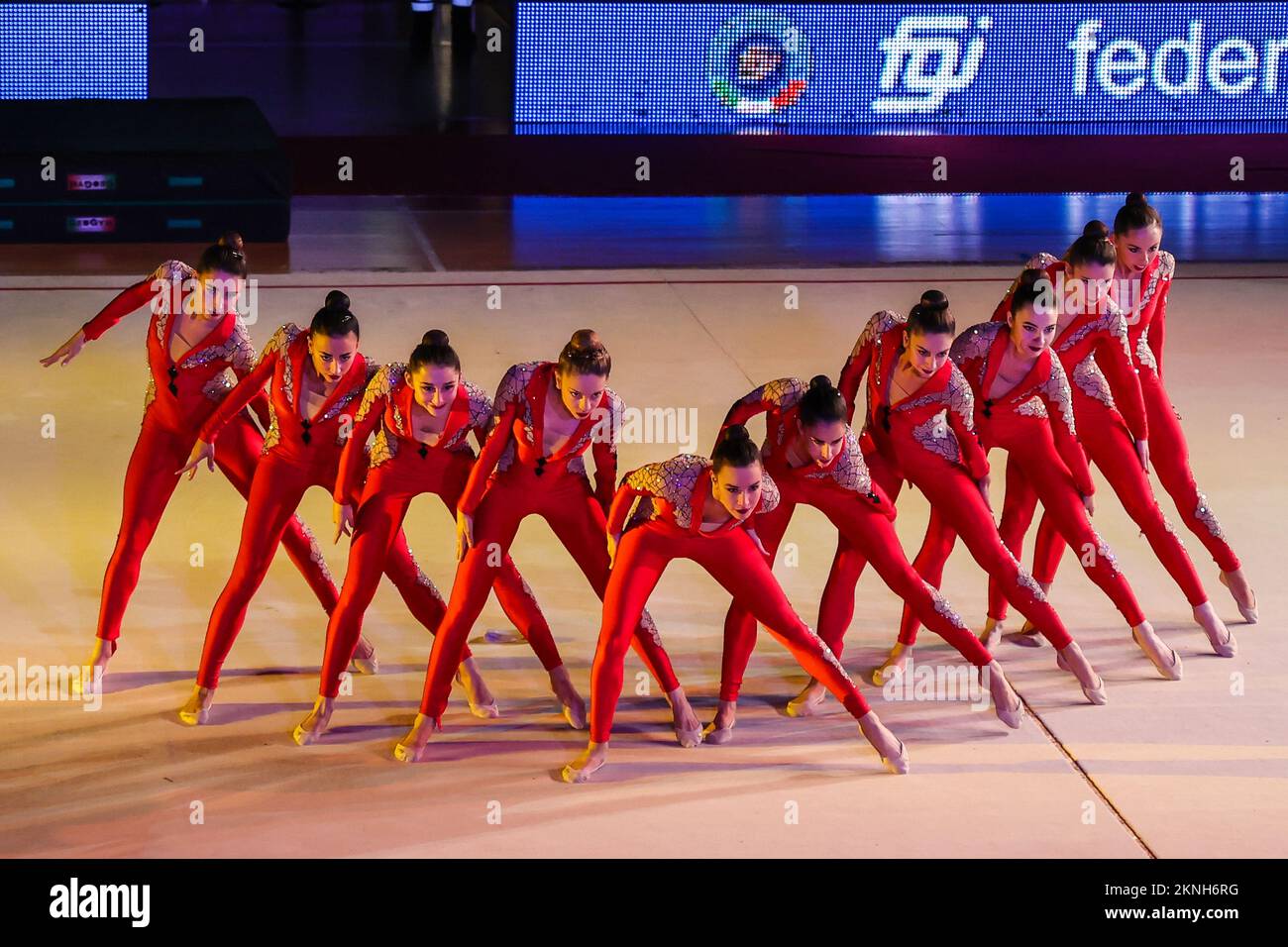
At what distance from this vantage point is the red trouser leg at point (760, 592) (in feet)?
18.0

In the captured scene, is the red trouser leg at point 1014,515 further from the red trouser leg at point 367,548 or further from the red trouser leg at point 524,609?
the red trouser leg at point 367,548

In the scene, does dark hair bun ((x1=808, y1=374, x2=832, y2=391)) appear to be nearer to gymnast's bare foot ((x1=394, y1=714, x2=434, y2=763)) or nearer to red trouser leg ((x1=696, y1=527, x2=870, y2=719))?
red trouser leg ((x1=696, y1=527, x2=870, y2=719))

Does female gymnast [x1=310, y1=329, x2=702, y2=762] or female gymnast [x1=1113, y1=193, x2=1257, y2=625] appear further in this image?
female gymnast [x1=1113, y1=193, x2=1257, y2=625]

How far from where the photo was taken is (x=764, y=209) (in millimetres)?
14172

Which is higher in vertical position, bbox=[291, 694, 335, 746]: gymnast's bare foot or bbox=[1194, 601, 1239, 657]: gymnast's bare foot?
bbox=[1194, 601, 1239, 657]: gymnast's bare foot

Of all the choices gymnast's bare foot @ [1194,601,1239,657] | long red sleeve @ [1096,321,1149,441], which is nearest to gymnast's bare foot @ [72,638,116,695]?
long red sleeve @ [1096,321,1149,441]

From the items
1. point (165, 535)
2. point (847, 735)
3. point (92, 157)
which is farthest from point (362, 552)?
point (92, 157)

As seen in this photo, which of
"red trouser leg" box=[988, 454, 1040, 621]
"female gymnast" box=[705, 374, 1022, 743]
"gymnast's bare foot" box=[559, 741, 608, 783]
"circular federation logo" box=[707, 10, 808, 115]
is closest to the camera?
"female gymnast" box=[705, 374, 1022, 743]

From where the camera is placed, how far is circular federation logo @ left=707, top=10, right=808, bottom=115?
44.9 ft

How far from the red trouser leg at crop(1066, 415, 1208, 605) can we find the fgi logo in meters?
7.87

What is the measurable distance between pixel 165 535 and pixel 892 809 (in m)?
3.63

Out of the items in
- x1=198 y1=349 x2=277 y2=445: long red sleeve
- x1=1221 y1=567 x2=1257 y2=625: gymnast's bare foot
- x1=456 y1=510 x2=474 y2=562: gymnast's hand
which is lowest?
x1=1221 y1=567 x2=1257 y2=625: gymnast's bare foot

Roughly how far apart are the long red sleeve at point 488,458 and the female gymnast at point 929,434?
111 centimetres

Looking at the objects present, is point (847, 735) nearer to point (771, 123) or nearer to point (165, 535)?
point (165, 535)
